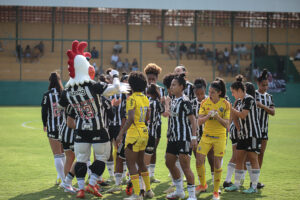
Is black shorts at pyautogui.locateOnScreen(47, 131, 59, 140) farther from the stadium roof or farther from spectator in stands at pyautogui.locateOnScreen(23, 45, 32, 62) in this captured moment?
the stadium roof

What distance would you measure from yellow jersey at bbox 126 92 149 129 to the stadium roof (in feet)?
93.6

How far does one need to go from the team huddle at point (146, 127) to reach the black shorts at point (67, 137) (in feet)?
0.06

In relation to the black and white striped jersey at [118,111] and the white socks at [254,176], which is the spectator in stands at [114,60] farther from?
the white socks at [254,176]

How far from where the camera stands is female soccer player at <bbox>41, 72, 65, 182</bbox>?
801 cm

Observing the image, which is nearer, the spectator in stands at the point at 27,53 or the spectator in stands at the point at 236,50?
the spectator in stands at the point at 27,53

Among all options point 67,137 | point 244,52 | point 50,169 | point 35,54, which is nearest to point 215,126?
point 67,137

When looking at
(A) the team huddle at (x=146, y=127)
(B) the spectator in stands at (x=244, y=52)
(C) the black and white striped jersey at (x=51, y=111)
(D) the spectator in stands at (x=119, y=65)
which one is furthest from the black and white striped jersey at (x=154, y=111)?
(B) the spectator in stands at (x=244, y=52)

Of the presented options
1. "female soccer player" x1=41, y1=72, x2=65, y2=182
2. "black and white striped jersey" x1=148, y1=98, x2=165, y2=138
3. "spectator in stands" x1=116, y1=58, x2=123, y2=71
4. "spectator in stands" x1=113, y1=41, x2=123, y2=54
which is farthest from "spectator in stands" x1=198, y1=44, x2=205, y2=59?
"black and white striped jersey" x1=148, y1=98, x2=165, y2=138

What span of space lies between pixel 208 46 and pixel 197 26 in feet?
6.93

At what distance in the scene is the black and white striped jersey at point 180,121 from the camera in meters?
6.75

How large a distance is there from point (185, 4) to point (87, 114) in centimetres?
2963

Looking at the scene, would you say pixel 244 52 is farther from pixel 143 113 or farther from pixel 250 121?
pixel 143 113

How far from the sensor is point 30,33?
34656 mm

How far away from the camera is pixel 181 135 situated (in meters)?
6.74
